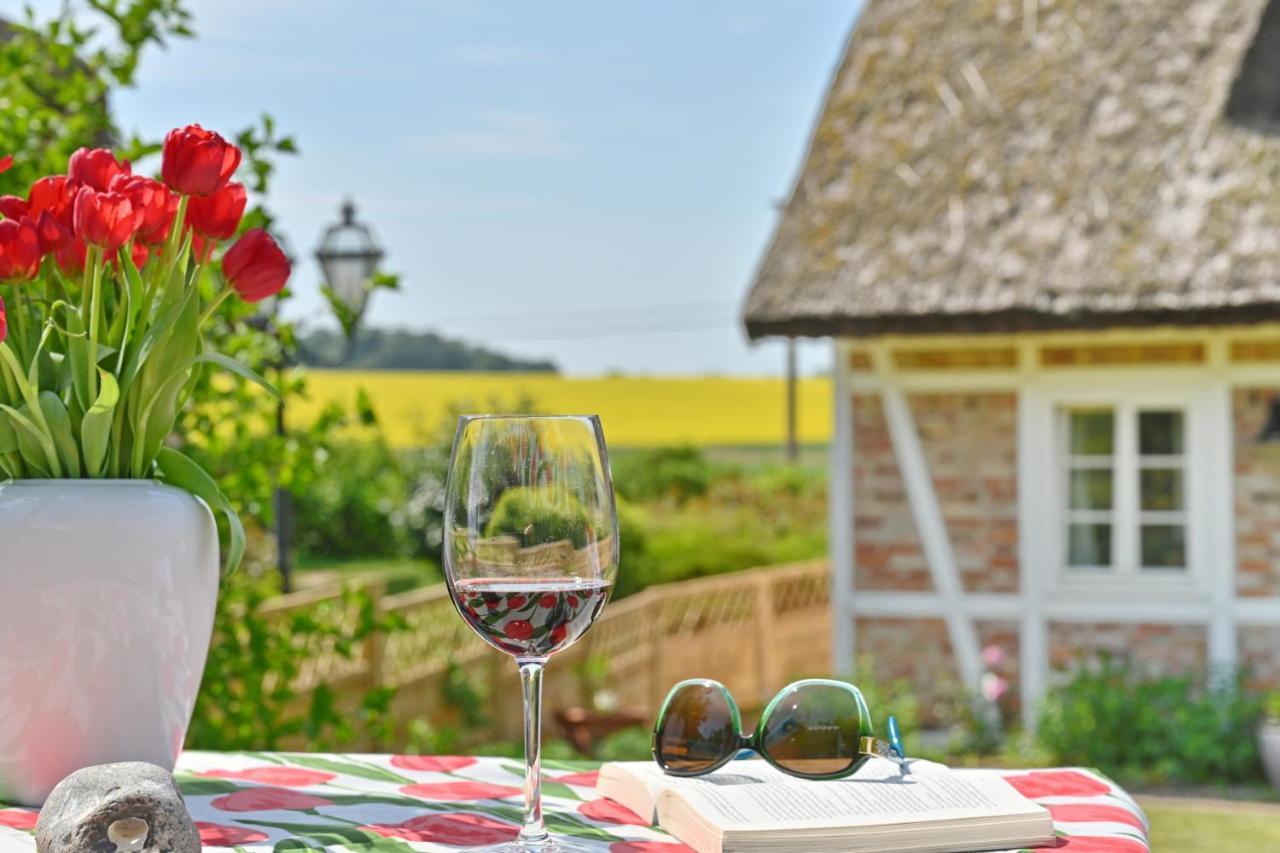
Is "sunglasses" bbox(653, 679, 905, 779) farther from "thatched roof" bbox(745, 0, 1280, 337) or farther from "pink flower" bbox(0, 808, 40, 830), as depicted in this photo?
"thatched roof" bbox(745, 0, 1280, 337)

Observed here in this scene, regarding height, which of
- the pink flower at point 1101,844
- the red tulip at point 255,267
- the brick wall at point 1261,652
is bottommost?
the brick wall at point 1261,652

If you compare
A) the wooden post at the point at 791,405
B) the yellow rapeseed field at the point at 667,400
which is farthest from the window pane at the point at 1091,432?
the wooden post at the point at 791,405

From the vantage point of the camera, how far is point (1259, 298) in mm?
7492

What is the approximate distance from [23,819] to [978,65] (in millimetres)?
8582

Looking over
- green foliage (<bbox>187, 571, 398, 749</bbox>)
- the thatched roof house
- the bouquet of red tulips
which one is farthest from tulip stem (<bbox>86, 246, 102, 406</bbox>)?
the thatched roof house

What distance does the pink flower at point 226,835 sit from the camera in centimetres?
134

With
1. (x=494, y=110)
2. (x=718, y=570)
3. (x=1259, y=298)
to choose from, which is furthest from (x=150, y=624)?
(x=494, y=110)

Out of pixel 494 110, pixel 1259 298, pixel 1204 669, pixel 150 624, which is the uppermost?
pixel 494 110

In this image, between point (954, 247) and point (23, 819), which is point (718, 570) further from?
point (23, 819)

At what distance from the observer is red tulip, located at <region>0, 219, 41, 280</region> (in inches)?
56.7

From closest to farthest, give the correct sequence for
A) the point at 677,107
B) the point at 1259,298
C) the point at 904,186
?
1. the point at 1259,298
2. the point at 904,186
3. the point at 677,107

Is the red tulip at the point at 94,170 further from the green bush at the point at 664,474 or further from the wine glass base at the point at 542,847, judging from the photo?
the green bush at the point at 664,474

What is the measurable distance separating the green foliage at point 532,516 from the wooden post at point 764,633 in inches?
521

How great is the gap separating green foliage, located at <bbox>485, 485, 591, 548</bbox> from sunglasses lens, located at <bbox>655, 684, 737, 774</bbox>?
0.28m
